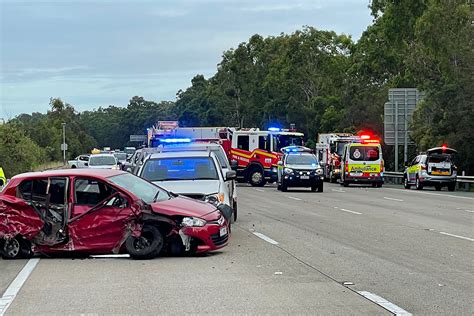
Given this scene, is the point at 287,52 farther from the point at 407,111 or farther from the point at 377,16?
the point at 407,111

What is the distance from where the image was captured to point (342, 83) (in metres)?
82.1

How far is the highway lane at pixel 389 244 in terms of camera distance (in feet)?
32.0

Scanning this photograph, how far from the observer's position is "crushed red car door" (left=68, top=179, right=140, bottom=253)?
1257 cm

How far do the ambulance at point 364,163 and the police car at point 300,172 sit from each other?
23.2 feet

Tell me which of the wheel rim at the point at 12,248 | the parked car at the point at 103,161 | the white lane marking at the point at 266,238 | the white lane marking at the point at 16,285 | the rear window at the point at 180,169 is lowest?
the white lane marking at the point at 16,285

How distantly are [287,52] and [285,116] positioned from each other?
30.3 feet

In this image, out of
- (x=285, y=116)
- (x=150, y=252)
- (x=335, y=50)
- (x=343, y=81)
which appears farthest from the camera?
(x=285, y=116)

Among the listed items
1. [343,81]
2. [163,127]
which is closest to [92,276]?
[163,127]

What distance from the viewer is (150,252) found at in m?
12.5

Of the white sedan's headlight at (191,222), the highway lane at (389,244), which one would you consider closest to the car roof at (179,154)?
the highway lane at (389,244)

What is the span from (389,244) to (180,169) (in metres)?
4.43

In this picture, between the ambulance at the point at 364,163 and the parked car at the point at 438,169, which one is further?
the ambulance at the point at 364,163

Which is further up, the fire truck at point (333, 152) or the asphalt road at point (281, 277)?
the fire truck at point (333, 152)

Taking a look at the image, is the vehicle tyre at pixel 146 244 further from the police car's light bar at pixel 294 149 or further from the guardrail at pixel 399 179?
the guardrail at pixel 399 179
